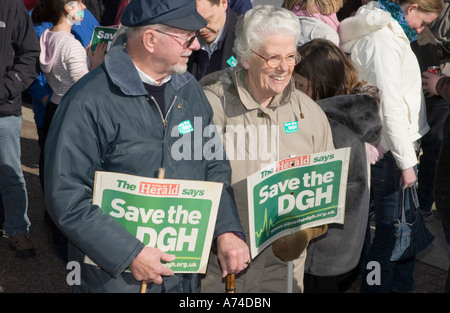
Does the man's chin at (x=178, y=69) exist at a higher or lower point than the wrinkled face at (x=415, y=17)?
higher

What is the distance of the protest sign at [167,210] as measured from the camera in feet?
9.79

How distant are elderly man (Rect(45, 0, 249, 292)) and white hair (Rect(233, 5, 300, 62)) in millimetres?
537

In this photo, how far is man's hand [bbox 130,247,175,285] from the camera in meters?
3.01

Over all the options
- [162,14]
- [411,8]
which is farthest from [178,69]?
[411,8]

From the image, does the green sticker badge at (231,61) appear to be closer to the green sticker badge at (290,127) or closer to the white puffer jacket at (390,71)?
the white puffer jacket at (390,71)

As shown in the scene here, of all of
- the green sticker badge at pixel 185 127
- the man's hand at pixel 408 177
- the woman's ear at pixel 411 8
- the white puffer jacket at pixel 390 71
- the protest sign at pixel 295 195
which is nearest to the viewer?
the green sticker badge at pixel 185 127

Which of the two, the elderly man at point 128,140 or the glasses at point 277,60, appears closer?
the elderly man at point 128,140

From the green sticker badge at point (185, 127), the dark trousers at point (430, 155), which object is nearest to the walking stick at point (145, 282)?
the green sticker badge at point (185, 127)

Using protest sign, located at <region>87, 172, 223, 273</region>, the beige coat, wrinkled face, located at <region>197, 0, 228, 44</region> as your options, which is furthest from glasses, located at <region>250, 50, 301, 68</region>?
wrinkled face, located at <region>197, 0, 228, 44</region>

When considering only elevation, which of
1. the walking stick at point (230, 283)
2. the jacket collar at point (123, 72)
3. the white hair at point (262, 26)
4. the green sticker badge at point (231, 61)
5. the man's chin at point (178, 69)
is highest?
the jacket collar at point (123, 72)

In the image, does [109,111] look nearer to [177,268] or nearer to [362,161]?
[177,268]

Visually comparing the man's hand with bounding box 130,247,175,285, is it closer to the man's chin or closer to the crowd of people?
the crowd of people

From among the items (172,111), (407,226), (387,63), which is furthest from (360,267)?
(172,111)

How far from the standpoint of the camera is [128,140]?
3.08 m
